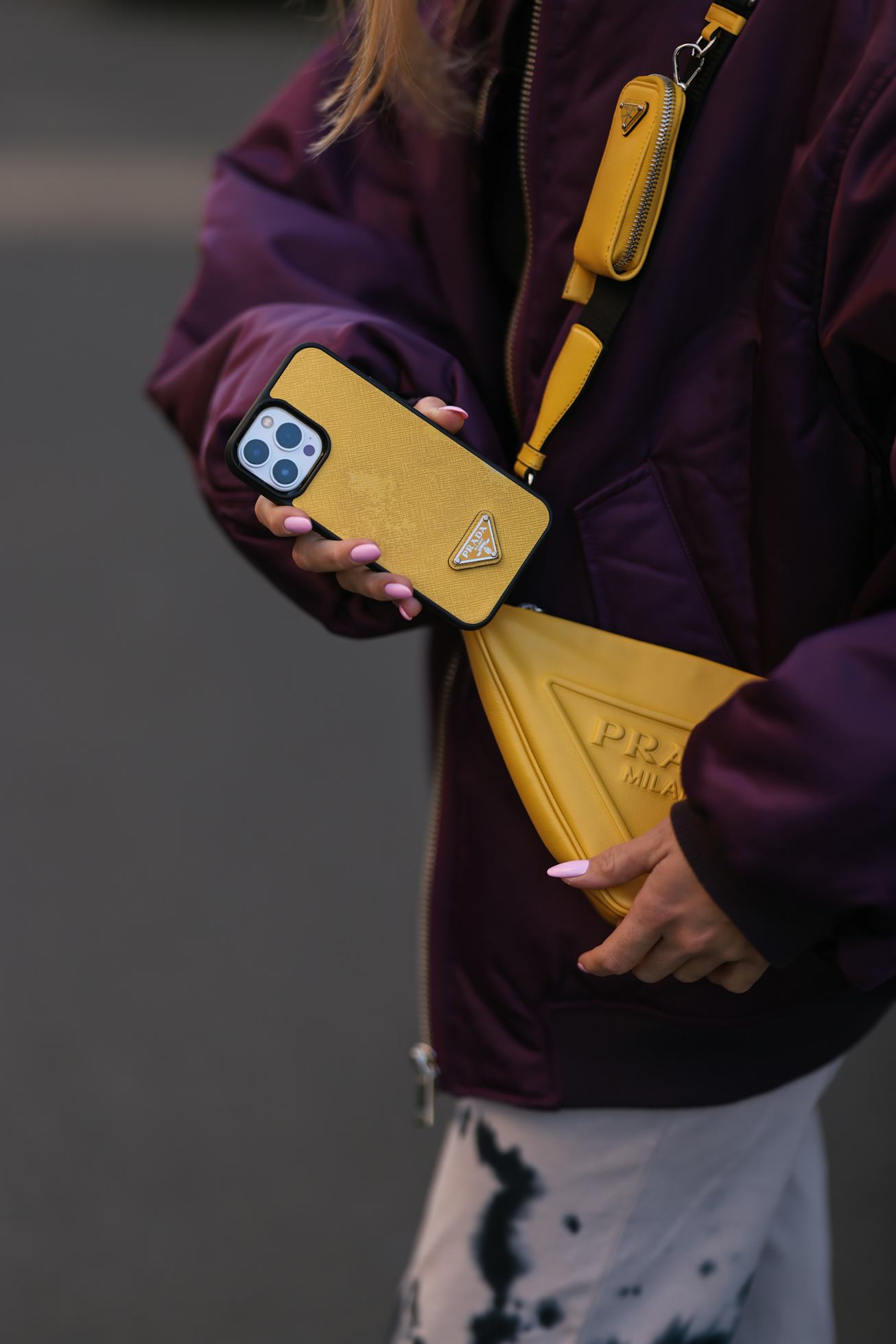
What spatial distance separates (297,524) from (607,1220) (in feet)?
1.45

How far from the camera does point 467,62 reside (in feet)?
2.62

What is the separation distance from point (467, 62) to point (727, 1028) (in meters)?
0.60

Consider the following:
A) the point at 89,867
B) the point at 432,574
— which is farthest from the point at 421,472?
the point at 89,867

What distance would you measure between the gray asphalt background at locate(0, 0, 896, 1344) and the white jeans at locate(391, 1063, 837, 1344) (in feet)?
1.94

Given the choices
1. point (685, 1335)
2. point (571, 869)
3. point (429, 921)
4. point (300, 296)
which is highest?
point (300, 296)

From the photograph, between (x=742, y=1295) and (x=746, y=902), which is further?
(x=742, y=1295)

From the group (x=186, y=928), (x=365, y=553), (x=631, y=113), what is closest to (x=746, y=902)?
(x=365, y=553)

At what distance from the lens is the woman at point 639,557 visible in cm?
60

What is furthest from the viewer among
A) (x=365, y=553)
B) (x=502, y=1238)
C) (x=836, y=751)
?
(x=502, y=1238)

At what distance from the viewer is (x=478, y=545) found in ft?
2.31

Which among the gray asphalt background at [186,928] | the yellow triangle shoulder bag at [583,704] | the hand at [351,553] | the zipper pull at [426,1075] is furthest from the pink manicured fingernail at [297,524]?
the gray asphalt background at [186,928]

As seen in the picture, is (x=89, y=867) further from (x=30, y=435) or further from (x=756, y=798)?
(x=756, y=798)

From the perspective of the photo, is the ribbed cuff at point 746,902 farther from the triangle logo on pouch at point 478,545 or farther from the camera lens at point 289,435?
the camera lens at point 289,435

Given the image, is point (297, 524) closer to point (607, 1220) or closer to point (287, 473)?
point (287, 473)
